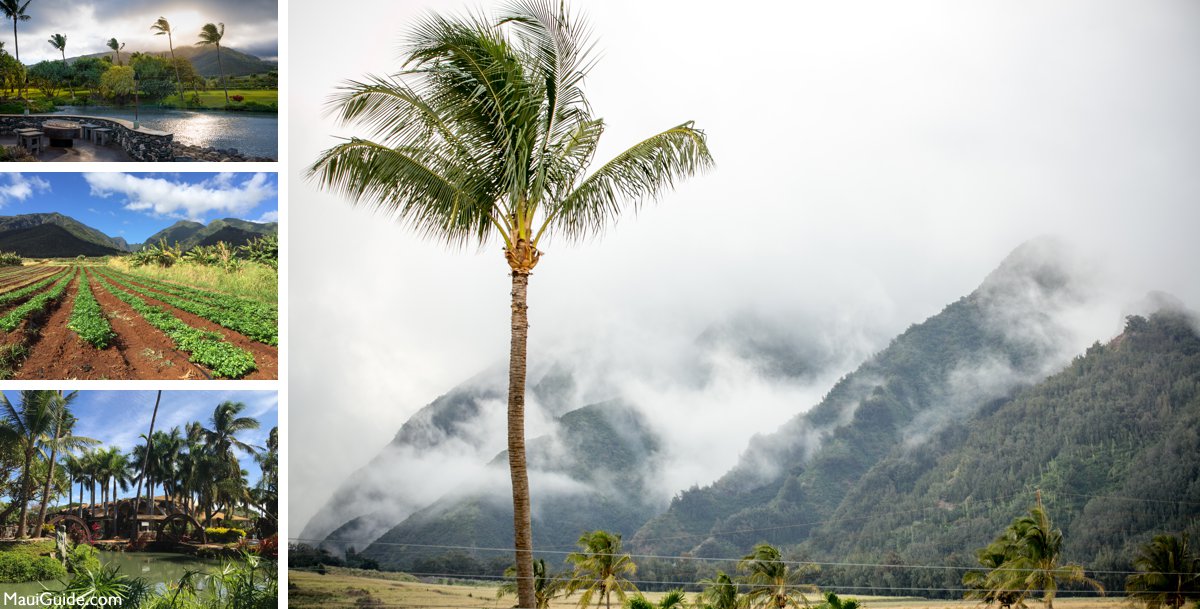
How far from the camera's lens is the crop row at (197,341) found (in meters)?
8.41

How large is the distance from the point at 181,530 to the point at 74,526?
32.4 inches

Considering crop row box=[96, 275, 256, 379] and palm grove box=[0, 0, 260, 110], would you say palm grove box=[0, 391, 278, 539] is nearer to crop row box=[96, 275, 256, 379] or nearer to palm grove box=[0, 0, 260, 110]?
crop row box=[96, 275, 256, 379]

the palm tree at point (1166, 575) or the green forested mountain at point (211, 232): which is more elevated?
the green forested mountain at point (211, 232)

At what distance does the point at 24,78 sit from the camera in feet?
27.9

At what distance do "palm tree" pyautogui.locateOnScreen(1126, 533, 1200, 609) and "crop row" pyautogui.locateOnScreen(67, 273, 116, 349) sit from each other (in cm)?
1066

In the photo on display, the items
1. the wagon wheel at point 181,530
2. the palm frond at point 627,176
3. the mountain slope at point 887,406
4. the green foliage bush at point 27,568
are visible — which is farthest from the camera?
the mountain slope at point 887,406

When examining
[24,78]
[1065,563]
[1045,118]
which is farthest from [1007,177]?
[24,78]

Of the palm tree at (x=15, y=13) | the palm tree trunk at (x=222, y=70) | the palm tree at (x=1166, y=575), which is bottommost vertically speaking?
the palm tree at (x=1166, y=575)

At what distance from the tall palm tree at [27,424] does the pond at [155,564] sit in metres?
0.72

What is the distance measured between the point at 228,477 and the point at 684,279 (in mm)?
5638

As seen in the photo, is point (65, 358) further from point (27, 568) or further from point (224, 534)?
point (224, 534)

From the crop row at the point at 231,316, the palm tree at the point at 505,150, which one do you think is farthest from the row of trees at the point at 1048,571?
the crop row at the point at 231,316

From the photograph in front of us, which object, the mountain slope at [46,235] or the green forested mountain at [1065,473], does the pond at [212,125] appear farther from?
the green forested mountain at [1065,473]

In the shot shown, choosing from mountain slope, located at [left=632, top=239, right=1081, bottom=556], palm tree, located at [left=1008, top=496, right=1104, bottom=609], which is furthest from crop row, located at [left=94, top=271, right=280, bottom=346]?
palm tree, located at [left=1008, top=496, right=1104, bottom=609]
